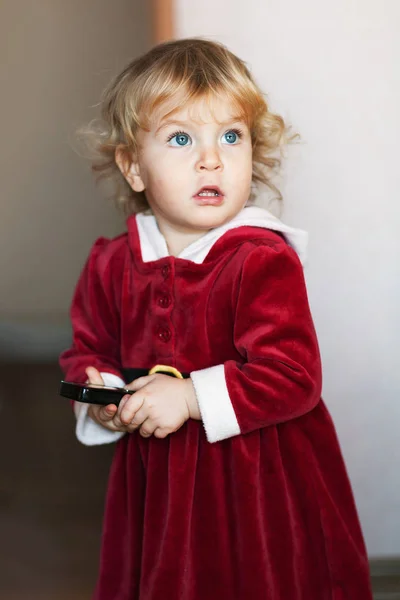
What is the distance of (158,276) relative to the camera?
1178 millimetres

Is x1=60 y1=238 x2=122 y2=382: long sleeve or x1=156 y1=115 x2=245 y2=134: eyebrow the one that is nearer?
x1=156 y1=115 x2=245 y2=134: eyebrow

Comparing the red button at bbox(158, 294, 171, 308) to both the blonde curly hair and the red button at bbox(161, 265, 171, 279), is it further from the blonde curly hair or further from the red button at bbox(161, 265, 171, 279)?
the blonde curly hair

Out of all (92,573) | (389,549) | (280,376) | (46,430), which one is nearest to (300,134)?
(280,376)

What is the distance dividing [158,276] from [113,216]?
2.83ft

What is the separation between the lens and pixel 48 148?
2002mm

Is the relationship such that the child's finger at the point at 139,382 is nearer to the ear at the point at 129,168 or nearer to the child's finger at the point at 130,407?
the child's finger at the point at 130,407

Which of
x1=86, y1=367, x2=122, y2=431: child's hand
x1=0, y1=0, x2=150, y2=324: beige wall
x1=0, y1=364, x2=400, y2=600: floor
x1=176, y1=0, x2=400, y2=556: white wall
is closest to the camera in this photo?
x1=86, y1=367, x2=122, y2=431: child's hand

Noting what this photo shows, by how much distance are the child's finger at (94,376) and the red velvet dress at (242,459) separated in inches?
2.5

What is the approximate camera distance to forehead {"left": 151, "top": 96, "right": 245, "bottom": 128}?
1.11 m

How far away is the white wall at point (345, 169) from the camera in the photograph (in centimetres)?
143

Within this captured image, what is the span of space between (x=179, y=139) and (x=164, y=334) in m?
0.29

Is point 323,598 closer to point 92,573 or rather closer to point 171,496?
point 171,496

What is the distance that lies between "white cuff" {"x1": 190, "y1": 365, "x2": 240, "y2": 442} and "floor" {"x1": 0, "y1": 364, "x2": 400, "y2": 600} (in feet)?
2.15

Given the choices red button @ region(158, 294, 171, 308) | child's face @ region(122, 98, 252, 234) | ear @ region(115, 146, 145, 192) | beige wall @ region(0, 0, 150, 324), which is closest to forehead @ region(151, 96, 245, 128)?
child's face @ region(122, 98, 252, 234)
